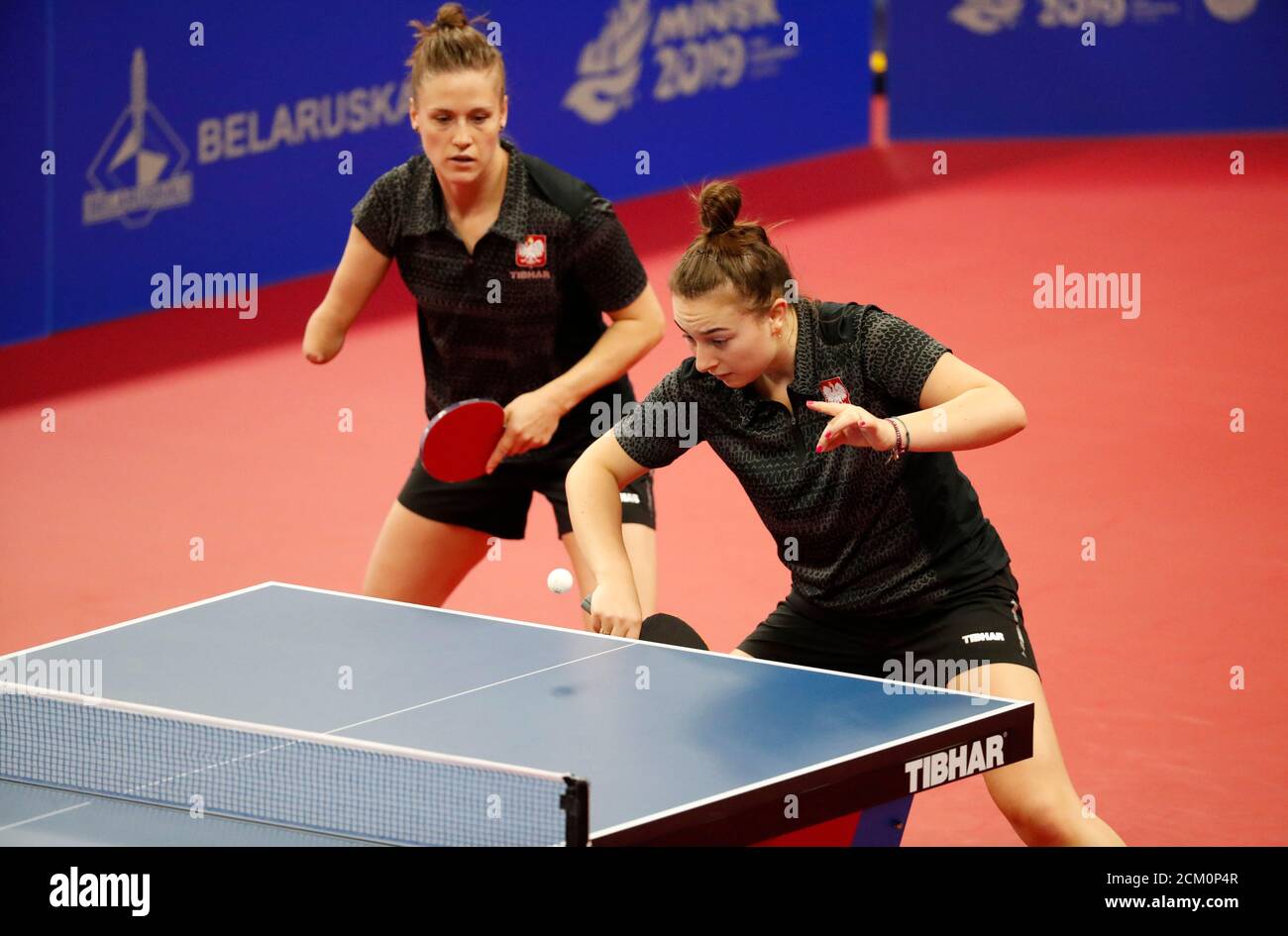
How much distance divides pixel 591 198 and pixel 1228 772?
246 cm

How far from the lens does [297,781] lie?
11.7ft

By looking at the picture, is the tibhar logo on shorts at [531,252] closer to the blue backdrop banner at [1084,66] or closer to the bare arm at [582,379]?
the bare arm at [582,379]

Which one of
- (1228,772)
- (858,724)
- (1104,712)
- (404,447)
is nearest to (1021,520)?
(1104,712)

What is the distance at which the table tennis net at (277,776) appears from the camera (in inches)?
130

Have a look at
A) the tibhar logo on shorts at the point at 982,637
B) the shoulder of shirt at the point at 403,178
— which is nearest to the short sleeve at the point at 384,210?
the shoulder of shirt at the point at 403,178

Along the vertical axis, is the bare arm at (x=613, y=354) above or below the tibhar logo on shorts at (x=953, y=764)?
→ above

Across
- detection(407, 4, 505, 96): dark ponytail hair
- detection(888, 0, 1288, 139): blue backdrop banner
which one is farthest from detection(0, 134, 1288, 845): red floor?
detection(407, 4, 505, 96): dark ponytail hair

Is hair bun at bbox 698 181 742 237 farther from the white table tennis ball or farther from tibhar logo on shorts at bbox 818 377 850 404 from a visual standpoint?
the white table tennis ball

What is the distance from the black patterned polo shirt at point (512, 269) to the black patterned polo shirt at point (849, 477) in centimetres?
93

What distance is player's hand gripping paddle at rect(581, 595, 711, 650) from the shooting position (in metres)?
4.49

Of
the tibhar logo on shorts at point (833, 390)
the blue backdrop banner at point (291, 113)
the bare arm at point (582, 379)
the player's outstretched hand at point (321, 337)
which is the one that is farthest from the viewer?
the blue backdrop banner at point (291, 113)
